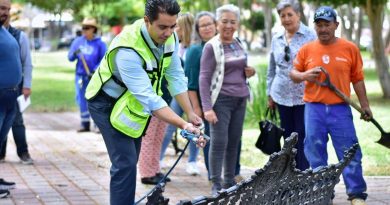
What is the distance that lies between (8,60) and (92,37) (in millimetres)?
5609

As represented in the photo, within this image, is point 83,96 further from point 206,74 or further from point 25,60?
point 206,74

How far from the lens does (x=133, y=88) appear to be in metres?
5.16

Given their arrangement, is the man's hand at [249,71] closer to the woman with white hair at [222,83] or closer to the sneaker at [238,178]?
the woman with white hair at [222,83]

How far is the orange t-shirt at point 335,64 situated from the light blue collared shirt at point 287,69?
28.8 inches

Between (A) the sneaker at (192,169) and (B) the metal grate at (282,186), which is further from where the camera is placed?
(A) the sneaker at (192,169)

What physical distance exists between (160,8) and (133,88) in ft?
1.73

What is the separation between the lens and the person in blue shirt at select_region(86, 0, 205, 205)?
5148 millimetres

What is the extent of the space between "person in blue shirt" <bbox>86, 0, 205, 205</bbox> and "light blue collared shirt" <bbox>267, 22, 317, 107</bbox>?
93.4 inches

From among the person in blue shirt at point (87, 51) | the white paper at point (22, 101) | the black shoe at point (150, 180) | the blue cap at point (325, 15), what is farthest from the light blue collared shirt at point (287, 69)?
the person in blue shirt at point (87, 51)

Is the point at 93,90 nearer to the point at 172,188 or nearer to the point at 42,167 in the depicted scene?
the point at 172,188

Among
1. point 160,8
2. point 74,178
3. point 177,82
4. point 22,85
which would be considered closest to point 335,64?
point 177,82

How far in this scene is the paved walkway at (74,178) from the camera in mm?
7848

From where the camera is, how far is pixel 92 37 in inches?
522

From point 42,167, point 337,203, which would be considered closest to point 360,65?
point 337,203
